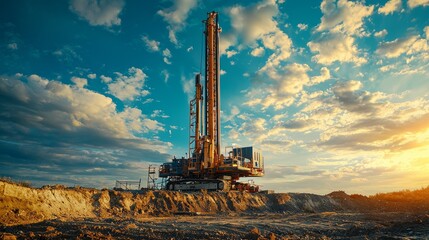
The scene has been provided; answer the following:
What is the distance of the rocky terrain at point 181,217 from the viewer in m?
11.9

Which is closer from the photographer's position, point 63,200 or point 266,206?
point 63,200

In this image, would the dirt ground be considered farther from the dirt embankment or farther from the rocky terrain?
the dirt embankment

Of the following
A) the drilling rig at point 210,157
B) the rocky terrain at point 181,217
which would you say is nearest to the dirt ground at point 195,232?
the rocky terrain at point 181,217

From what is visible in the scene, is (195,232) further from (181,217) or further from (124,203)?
(124,203)

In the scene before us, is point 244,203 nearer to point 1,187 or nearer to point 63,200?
point 63,200

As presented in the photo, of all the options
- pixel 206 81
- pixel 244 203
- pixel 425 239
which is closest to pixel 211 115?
pixel 206 81

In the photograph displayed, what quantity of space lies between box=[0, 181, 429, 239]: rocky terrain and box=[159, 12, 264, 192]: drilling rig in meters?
3.97

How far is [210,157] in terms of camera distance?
33.1 metres

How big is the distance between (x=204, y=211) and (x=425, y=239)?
51.3 ft

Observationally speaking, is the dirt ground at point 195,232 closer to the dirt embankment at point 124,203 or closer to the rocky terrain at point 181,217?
the rocky terrain at point 181,217

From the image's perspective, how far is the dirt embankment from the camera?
621 inches

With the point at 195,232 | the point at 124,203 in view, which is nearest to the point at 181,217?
the point at 124,203

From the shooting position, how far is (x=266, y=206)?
28781mm

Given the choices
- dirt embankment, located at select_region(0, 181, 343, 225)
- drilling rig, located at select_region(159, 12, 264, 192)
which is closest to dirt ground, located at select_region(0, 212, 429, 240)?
dirt embankment, located at select_region(0, 181, 343, 225)
